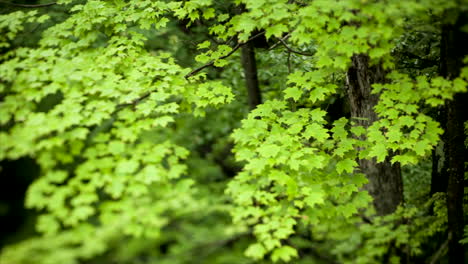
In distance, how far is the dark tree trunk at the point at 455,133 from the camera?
3503mm

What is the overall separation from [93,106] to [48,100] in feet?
7.27

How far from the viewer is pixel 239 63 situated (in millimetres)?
7621

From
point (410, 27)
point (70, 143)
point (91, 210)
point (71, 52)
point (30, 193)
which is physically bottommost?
point (91, 210)

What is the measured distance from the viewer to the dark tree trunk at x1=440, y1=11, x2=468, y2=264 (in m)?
3.50

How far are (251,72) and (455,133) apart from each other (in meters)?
3.75

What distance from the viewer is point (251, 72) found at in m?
6.64

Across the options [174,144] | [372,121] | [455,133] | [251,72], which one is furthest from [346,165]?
[251,72]

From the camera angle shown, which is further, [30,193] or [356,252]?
[356,252]

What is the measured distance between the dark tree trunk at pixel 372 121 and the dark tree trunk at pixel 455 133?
32.1 inches

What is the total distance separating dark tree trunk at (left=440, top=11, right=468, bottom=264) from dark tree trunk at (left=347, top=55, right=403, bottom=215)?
0.81m

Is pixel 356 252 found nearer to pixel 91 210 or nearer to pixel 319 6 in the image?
pixel 319 6

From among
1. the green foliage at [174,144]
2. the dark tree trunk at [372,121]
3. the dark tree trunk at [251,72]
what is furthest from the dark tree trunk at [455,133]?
the dark tree trunk at [251,72]

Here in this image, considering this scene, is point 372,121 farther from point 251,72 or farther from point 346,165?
point 251,72

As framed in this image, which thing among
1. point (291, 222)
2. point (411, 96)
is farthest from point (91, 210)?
point (411, 96)
